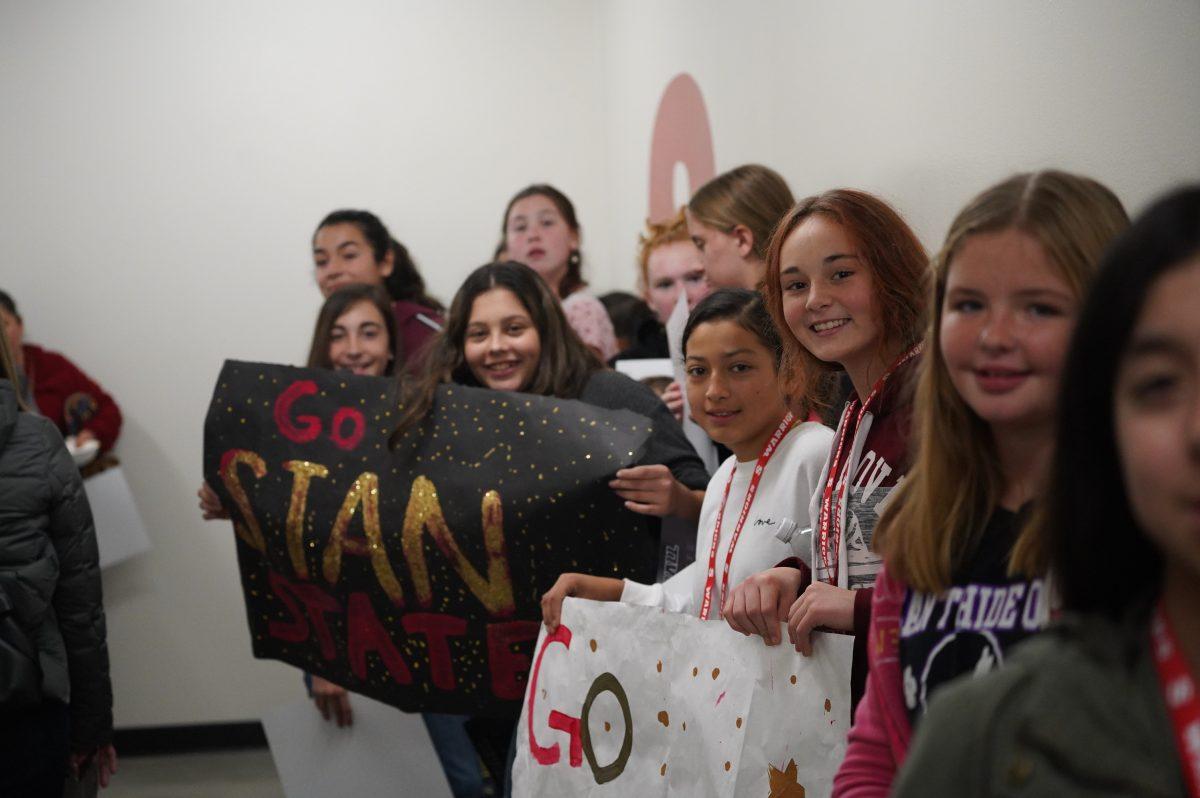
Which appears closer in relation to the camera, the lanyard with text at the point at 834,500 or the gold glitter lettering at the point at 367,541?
the lanyard with text at the point at 834,500

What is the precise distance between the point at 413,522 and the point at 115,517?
2782 millimetres

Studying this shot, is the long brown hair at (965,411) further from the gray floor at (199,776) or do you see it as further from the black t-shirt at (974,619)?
the gray floor at (199,776)

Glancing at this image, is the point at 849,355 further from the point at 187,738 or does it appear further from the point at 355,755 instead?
the point at 187,738

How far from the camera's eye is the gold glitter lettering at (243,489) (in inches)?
111

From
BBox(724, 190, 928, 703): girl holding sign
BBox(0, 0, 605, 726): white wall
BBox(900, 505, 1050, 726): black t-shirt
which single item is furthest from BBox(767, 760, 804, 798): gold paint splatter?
BBox(0, 0, 605, 726): white wall

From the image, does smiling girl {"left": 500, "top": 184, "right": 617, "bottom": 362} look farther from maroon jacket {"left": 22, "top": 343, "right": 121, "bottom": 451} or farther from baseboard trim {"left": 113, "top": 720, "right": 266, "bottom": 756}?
baseboard trim {"left": 113, "top": 720, "right": 266, "bottom": 756}

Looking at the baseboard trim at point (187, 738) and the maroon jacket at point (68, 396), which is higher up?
the maroon jacket at point (68, 396)

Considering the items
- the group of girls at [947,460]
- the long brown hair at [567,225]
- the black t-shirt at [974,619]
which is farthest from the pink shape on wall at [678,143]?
the black t-shirt at [974,619]

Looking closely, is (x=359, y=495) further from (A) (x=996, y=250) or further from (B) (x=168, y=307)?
(B) (x=168, y=307)

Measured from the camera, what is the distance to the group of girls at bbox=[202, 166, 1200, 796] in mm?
793

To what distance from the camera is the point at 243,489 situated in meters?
2.84

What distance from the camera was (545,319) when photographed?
2.85 m

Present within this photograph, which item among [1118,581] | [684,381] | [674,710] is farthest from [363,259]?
[1118,581]

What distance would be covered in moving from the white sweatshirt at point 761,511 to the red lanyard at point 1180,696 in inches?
40.5
